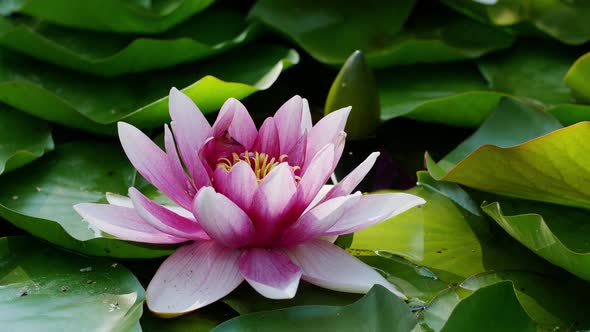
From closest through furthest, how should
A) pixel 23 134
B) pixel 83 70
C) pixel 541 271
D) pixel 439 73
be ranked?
pixel 541 271 < pixel 23 134 < pixel 83 70 < pixel 439 73

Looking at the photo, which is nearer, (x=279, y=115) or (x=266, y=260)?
(x=266, y=260)

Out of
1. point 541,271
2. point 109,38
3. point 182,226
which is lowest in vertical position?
point 541,271

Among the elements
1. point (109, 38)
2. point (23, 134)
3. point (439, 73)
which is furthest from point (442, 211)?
point (109, 38)

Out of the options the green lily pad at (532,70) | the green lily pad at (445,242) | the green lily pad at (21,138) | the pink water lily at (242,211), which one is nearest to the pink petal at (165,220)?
the pink water lily at (242,211)

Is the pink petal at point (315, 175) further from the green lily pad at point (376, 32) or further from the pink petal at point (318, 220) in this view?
the green lily pad at point (376, 32)

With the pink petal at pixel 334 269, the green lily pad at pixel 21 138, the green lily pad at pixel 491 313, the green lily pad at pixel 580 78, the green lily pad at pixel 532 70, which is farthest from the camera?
the green lily pad at pixel 532 70

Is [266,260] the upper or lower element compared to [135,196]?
lower

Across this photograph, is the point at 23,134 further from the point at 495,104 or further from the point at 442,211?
the point at 495,104

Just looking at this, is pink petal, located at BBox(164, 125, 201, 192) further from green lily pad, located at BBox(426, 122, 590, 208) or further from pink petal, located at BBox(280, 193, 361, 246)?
green lily pad, located at BBox(426, 122, 590, 208)
